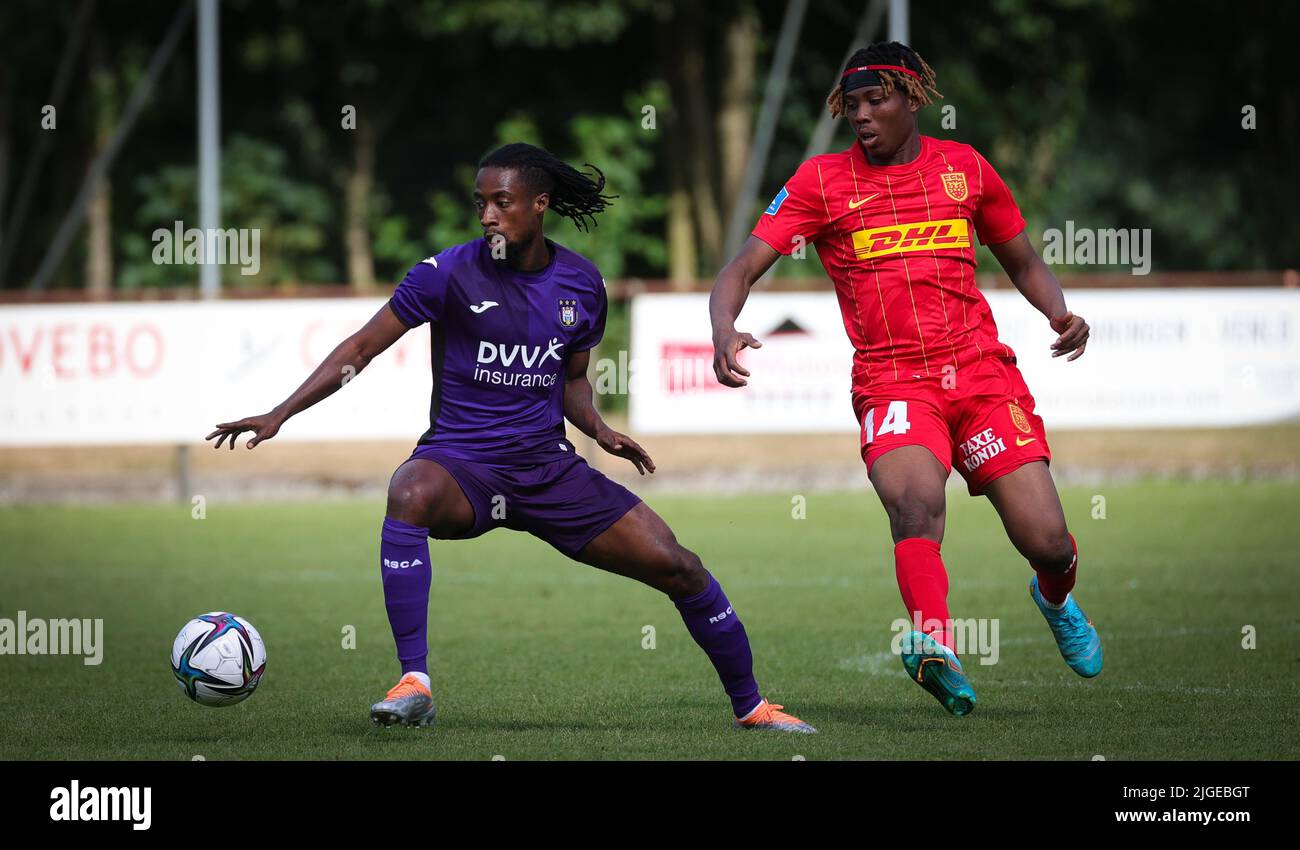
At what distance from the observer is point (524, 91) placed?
3384 centimetres

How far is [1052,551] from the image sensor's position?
22.8 feet

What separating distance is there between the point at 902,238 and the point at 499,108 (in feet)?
92.2

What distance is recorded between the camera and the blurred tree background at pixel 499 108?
2958 centimetres

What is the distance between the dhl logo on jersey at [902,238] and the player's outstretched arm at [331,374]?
5.71 ft

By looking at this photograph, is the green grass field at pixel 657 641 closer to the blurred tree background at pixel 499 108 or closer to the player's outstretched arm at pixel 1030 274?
the player's outstretched arm at pixel 1030 274

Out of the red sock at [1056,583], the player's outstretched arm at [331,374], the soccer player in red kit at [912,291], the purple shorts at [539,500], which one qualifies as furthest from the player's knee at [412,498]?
the red sock at [1056,583]

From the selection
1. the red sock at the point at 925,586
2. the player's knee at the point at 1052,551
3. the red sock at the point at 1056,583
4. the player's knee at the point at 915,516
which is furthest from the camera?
the red sock at the point at 1056,583

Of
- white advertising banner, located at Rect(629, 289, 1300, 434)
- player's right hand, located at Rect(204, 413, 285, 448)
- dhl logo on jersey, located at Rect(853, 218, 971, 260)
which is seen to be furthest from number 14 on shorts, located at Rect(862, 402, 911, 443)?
white advertising banner, located at Rect(629, 289, 1300, 434)

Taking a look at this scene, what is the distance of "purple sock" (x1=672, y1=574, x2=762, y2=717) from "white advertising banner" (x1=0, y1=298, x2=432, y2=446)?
10.6 m

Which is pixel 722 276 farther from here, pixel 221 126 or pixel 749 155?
pixel 221 126

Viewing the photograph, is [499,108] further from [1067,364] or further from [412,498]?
[412,498]

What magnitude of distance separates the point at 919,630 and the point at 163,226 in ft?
96.8

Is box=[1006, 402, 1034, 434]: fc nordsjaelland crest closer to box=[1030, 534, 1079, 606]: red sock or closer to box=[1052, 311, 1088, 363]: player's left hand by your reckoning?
box=[1052, 311, 1088, 363]: player's left hand
